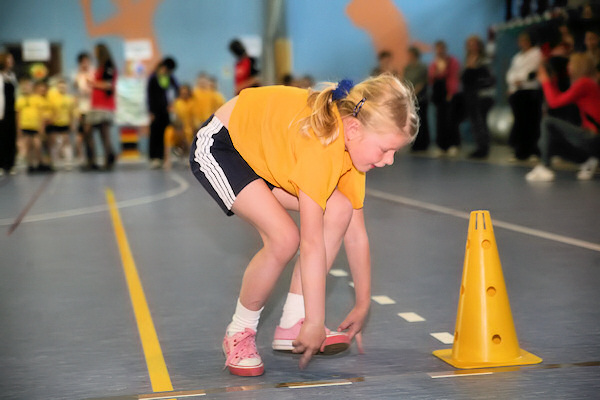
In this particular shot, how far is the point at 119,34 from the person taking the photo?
1839cm

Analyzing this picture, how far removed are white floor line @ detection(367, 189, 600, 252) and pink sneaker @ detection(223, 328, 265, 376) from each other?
269 cm

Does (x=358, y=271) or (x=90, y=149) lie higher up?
(x=358, y=271)

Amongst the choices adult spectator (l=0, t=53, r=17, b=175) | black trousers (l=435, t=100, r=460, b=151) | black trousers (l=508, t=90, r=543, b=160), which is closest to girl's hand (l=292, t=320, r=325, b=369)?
black trousers (l=508, t=90, r=543, b=160)

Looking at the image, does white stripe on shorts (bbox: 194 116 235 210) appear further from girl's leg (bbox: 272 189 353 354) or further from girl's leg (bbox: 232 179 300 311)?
girl's leg (bbox: 272 189 353 354)

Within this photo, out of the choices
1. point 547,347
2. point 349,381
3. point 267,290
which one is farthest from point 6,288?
point 547,347

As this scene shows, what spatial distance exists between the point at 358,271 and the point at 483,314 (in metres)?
0.41

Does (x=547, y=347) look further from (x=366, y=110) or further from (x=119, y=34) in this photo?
(x=119, y=34)

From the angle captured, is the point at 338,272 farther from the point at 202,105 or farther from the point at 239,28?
the point at 239,28

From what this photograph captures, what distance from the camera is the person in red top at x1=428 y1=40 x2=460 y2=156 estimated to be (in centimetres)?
1246

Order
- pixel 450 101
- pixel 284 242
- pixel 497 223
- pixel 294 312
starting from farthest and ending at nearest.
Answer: pixel 450 101
pixel 497 223
pixel 294 312
pixel 284 242

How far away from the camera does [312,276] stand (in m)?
2.33

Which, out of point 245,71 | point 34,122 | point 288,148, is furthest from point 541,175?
point 34,122

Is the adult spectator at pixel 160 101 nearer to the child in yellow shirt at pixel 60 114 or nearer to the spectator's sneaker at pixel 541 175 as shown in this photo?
the child in yellow shirt at pixel 60 114

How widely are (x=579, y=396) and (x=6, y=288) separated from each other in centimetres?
275
